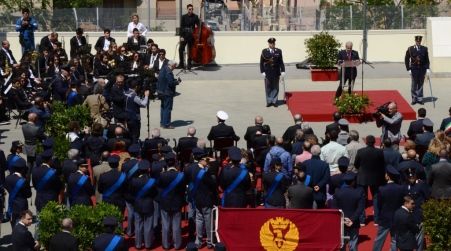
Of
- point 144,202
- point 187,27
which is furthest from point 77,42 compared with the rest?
point 144,202

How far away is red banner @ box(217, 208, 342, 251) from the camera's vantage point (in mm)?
17469

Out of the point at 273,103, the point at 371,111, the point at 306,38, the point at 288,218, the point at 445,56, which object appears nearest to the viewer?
the point at 288,218

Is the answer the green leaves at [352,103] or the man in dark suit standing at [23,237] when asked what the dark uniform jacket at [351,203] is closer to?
the man in dark suit standing at [23,237]

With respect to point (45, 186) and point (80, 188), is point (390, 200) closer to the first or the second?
point (80, 188)

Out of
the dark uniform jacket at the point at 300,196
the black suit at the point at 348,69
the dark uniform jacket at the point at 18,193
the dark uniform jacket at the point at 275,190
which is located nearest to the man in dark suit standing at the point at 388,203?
the dark uniform jacket at the point at 300,196

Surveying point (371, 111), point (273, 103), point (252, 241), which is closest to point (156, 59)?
point (273, 103)

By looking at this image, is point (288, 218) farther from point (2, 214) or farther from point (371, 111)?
point (371, 111)

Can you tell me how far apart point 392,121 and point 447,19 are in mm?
10998

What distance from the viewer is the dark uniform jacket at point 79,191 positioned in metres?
18.6

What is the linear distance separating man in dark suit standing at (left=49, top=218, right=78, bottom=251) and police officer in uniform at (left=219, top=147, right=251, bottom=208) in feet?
11.6

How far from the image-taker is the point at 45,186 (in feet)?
62.3

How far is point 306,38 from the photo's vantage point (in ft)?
Answer: 115

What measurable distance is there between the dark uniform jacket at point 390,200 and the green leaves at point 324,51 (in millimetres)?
14594

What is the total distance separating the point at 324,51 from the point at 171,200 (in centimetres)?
1432
